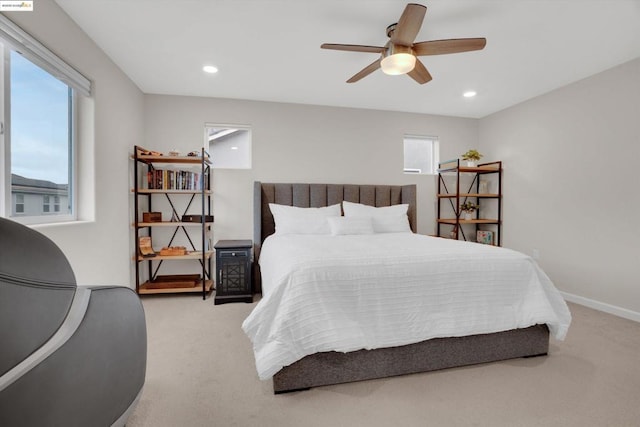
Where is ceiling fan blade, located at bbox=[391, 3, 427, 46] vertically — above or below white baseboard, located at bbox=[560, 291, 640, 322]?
above

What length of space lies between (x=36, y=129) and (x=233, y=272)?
196cm

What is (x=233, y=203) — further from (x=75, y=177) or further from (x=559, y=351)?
(x=559, y=351)

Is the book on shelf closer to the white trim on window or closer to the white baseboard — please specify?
the white trim on window

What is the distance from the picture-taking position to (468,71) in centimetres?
299

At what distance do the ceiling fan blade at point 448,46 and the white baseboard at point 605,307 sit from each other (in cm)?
287

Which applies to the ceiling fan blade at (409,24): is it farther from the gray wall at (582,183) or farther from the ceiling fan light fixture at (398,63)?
the gray wall at (582,183)

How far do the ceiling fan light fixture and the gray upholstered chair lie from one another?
2.14 metres

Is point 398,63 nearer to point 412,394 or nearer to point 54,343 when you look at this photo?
point 412,394

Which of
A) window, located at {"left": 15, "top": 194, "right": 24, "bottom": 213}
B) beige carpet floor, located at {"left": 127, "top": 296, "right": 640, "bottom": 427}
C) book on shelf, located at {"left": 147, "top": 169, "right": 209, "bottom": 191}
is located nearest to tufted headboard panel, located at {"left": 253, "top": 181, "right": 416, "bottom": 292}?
book on shelf, located at {"left": 147, "top": 169, "right": 209, "bottom": 191}

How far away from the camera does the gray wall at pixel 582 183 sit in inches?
111

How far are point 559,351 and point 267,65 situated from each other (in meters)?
3.38

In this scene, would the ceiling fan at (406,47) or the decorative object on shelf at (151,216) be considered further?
the decorative object on shelf at (151,216)

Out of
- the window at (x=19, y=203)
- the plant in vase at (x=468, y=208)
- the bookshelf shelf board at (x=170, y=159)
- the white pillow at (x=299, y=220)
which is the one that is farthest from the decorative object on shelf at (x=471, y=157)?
the window at (x=19, y=203)

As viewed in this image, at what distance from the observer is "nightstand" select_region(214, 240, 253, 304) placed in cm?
317
